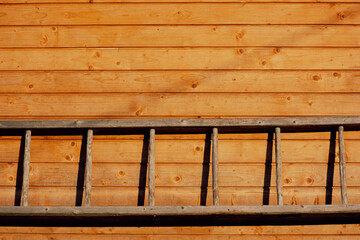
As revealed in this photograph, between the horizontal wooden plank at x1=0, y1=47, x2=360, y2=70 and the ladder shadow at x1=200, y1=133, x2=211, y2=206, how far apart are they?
578 millimetres

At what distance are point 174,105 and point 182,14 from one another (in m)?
0.71

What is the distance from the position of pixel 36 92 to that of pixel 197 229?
159 centimetres

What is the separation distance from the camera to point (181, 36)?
323 centimetres

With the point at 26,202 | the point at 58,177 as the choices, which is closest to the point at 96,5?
the point at 58,177

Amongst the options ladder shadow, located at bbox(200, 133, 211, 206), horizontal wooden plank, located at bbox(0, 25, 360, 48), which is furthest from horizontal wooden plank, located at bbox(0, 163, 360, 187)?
horizontal wooden plank, located at bbox(0, 25, 360, 48)

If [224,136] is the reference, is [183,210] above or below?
below

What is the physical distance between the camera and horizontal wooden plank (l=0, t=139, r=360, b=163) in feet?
10.3

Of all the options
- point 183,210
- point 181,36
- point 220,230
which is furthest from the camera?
point 181,36

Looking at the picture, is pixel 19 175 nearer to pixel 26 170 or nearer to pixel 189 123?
pixel 26 170

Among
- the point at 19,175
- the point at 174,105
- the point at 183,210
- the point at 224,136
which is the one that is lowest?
the point at 183,210

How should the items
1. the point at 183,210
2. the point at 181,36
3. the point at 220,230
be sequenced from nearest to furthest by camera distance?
the point at 183,210 → the point at 220,230 → the point at 181,36

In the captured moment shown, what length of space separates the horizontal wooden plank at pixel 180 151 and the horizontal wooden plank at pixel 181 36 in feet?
2.45

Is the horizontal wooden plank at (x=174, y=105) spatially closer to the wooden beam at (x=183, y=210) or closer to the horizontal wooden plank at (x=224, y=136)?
the horizontal wooden plank at (x=224, y=136)

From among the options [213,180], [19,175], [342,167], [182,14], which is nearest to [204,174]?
[213,180]
